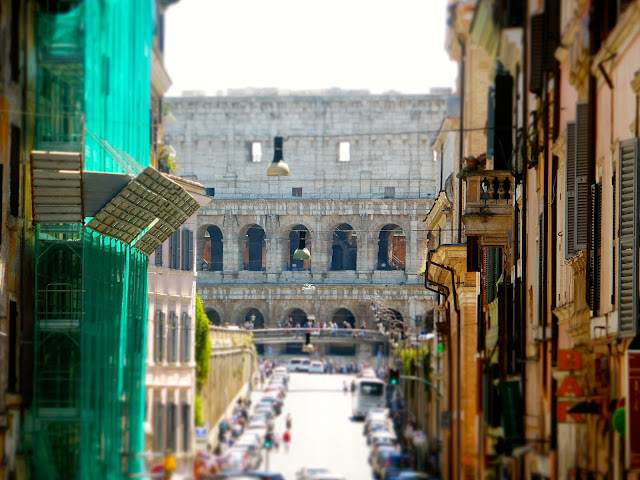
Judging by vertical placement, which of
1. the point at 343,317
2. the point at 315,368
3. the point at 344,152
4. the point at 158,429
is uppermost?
the point at 344,152

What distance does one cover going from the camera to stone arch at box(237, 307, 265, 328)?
97238 millimetres

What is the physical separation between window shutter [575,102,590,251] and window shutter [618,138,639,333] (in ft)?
9.86

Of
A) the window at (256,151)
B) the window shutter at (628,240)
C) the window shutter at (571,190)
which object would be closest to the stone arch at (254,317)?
the window at (256,151)

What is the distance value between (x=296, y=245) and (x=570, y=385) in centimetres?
7364

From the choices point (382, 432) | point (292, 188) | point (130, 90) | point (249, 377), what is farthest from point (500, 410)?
point (292, 188)

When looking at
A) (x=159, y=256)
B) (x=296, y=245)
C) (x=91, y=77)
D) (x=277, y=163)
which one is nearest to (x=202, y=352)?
(x=91, y=77)

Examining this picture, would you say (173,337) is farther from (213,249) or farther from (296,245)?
(213,249)

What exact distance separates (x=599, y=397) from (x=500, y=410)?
25.9 feet

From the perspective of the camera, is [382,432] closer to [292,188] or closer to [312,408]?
[312,408]

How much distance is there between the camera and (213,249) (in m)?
97.9

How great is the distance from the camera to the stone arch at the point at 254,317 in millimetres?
97238

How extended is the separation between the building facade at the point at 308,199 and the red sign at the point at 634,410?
65351 millimetres

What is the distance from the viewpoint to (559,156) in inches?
1080

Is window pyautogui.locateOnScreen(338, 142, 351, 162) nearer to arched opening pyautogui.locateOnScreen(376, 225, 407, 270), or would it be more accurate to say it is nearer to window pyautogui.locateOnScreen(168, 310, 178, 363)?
arched opening pyautogui.locateOnScreen(376, 225, 407, 270)
